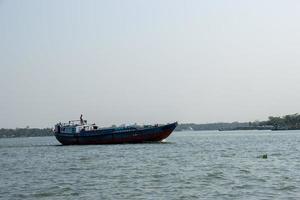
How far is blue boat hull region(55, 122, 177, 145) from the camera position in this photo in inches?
3157

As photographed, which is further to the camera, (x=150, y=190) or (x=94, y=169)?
(x=94, y=169)

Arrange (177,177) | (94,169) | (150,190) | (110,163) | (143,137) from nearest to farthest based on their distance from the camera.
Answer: (150,190), (177,177), (94,169), (110,163), (143,137)

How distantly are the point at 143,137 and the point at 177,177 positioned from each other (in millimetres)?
48984

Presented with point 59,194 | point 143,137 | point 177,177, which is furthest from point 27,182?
point 143,137

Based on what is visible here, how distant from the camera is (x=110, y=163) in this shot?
44.9 m

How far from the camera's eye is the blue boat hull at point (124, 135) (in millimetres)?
80188

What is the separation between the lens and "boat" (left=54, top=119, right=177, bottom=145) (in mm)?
80188

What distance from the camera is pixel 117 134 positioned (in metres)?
81.3

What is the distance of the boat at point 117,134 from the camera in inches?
3157

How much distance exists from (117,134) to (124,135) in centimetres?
116

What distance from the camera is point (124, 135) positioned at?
265 feet

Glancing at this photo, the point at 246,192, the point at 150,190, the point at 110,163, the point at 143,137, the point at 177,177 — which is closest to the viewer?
the point at 246,192

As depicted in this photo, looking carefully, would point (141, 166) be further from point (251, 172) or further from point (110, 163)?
point (251, 172)

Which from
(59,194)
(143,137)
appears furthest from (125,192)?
(143,137)
